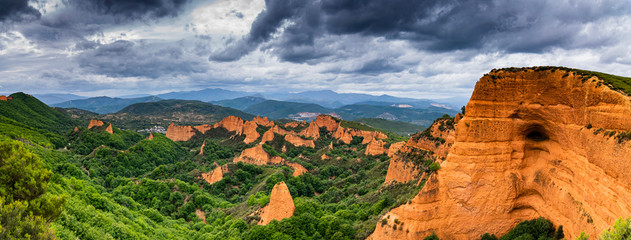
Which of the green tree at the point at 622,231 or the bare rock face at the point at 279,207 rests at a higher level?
the green tree at the point at 622,231

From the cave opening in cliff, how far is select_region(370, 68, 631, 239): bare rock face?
6 centimetres

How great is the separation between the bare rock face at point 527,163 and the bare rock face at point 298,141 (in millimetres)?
93547

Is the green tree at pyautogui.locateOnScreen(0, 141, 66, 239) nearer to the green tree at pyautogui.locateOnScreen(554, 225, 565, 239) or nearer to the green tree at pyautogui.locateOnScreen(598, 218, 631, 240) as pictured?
the green tree at pyautogui.locateOnScreen(598, 218, 631, 240)

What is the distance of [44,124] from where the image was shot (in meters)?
122

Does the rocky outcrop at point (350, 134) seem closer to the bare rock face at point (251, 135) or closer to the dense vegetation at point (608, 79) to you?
the bare rock face at point (251, 135)

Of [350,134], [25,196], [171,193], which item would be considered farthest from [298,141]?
[25,196]

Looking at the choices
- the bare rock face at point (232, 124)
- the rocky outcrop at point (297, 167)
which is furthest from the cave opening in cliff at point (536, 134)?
the bare rock face at point (232, 124)

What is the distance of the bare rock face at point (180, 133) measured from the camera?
454 feet

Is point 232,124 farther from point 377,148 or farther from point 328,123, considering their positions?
point 377,148

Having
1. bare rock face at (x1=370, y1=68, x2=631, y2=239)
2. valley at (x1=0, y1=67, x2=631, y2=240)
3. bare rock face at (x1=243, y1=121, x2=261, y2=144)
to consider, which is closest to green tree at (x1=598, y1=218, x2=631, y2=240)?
valley at (x1=0, y1=67, x2=631, y2=240)

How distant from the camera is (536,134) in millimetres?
20359

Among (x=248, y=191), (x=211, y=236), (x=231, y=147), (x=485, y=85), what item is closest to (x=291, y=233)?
(x=211, y=236)

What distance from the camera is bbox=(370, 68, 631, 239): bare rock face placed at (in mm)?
14508

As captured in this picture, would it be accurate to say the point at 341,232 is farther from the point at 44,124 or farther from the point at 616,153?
the point at 44,124
